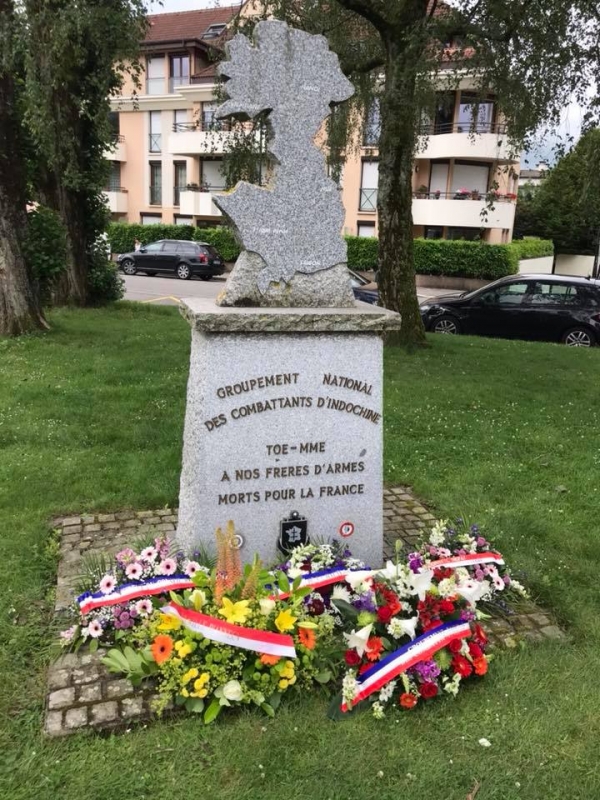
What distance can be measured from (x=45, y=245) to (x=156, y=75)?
32.2 meters

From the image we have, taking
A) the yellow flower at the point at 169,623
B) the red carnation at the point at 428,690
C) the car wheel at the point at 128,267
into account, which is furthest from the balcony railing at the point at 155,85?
the red carnation at the point at 428,690

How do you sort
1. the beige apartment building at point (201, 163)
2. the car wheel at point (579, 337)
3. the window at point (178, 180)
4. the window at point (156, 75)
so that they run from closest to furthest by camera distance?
the car wheel at point (579, 337), the beige apartment building at point (201, 163), the window at point (156, 75), the window at point (178, 180)

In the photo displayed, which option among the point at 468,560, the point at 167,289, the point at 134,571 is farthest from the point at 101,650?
the point at 167,289

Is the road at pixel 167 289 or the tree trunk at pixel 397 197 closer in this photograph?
the tree trunk at pixel 397 197

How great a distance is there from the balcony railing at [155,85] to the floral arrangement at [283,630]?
40864 millimetres

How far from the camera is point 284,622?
3.30 metres

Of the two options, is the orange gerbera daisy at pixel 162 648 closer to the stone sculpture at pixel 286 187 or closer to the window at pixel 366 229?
the stone sculpture at pixel 286 187

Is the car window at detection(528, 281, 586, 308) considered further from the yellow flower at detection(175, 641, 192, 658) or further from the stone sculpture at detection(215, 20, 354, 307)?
the yellow flower at detection(175, 641, 192, 658)

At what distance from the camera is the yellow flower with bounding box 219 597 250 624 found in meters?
3.24

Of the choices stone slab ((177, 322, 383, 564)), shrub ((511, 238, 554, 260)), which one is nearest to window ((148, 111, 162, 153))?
shrub ((511, 238, 554, 260))

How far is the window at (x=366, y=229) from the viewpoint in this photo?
3578 centimetres

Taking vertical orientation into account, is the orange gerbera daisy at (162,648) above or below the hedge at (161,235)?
below

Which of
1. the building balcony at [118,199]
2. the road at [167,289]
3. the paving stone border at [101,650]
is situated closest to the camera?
the paving stone border at [101,650]

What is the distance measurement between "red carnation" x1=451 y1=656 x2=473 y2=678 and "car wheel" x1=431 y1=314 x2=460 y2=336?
1269 centimetres
